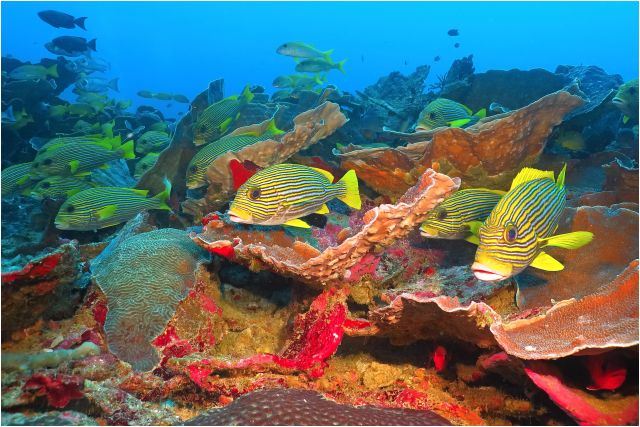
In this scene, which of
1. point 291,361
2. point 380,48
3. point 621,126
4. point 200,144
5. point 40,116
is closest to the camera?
point 291,361

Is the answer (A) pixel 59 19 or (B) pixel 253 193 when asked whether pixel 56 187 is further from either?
(A) pixel 59 19

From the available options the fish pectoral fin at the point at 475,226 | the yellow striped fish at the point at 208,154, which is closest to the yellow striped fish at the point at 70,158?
the yellow striped fish at the point at 208,154

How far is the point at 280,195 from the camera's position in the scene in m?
2.89

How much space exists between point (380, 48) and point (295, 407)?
152739 mm

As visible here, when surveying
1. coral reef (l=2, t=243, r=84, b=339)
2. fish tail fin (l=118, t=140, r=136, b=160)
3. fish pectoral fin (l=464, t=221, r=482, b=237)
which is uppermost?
fish tail fin (l=118, t=140, r=136, b=160)

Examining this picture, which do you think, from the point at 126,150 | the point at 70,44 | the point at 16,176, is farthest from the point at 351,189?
the point at 70,44

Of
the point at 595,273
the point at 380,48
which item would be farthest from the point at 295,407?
the point at 380,48

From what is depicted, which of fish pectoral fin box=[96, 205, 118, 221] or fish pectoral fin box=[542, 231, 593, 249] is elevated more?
fish pectoral fin box=[542, 231, 593, 249]

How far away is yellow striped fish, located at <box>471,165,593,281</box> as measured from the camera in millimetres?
2066

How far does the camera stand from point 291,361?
8.54ft

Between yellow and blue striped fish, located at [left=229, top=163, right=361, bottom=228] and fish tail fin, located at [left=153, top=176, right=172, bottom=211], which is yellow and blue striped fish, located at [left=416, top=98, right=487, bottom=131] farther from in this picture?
fish tail fin, located at [left=153, top=176, right=172, bottom=211]

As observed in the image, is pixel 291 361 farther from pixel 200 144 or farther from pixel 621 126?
pixel 621 126

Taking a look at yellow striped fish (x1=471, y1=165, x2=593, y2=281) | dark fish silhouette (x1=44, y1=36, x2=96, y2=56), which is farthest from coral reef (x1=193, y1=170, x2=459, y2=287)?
dark fish silhouette (x1=44, y1=36, x2=96, y2=56)

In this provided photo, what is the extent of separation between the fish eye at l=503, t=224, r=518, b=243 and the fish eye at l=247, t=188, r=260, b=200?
65.6 inches
